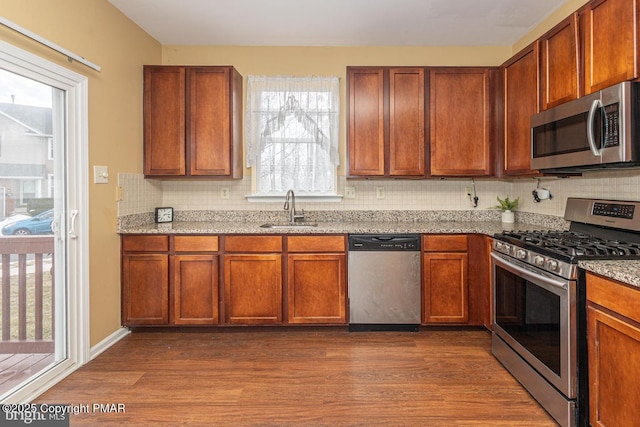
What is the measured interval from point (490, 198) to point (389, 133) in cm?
127

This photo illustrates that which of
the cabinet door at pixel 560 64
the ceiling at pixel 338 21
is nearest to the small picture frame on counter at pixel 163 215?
the ceiling at pixel 338 21

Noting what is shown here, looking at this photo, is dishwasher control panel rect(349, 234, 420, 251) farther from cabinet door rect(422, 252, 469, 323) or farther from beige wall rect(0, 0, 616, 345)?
beige wall rect(0, 0, 616, 345)

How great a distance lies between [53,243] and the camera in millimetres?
2543

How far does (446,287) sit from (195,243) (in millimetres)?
2104

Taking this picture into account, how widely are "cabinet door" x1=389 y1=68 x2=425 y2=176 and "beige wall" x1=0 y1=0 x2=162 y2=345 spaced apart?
2.23 metres

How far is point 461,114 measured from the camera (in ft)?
11.5

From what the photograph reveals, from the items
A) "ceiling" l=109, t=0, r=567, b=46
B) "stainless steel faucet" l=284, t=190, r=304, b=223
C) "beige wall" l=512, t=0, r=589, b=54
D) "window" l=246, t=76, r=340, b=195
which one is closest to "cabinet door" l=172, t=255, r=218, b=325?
"stainless steel faucet" l=284, t=190, r=304, b=223

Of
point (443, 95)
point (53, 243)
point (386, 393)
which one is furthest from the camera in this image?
point (443, 95)

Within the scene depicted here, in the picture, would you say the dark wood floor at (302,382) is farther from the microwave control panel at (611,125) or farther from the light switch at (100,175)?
the microwave control panel at (611,125)

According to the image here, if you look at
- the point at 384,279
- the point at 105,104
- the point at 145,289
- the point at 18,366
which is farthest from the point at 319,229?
the point at 18,366

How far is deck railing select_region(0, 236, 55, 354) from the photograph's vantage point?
219cm

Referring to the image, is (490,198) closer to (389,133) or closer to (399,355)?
(389,133)

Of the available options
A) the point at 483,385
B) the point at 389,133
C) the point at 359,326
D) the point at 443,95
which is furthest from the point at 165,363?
the point at 443,95

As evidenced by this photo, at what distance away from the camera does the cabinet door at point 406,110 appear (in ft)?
11.5
